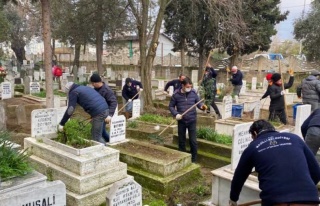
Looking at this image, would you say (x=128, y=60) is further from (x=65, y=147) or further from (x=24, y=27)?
(x=65, y=147)

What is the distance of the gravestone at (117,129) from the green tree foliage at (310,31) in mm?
18203

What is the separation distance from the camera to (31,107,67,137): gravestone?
5.66 m

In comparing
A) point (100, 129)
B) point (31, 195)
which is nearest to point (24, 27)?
point (100, 129)

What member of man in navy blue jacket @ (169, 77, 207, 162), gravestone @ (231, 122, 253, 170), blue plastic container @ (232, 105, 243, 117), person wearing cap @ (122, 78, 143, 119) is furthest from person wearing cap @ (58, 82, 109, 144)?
blue plastic container @ (232, 105, 243, 117)

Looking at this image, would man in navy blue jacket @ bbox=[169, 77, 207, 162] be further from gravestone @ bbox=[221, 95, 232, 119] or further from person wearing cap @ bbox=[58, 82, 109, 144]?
gravestone @ bbox=[221, 95, 232, 119]

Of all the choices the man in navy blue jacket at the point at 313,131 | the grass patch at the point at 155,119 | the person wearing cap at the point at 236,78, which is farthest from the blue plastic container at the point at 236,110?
the man in navy blue jacket at the point at 313,131

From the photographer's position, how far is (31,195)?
9.15 feet

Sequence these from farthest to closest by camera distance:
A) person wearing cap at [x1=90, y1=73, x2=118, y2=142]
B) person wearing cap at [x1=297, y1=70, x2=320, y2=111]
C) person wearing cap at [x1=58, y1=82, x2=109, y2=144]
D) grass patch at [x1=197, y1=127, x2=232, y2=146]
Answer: person wearing cap at [x1=297, y1=70, x2=320, y2=111]
grass patch at [x1=197, y1=127, x2=232, y2=146]
person wearing cap at [x1=90, y1=73, x2=118, y2=142]
person wearing cap at [x1=58, y1=82, x2=109, y2=144]

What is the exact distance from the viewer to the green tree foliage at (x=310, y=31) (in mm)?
20734

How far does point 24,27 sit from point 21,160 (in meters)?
28.3

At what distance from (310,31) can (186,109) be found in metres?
18.2

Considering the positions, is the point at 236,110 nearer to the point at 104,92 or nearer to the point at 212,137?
the point at 212,137

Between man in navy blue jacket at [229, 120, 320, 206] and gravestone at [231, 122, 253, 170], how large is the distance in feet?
4.92

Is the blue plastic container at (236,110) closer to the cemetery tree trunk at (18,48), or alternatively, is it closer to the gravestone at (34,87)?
the gravestone at (34,87)
